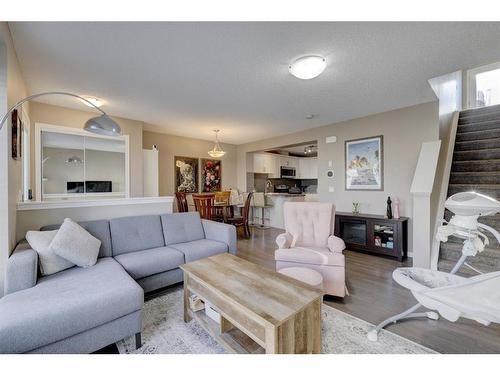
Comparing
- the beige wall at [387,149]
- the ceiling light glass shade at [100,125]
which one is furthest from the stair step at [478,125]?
the ceiling light glass shade at [100,125]

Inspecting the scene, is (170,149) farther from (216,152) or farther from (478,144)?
(478,144)

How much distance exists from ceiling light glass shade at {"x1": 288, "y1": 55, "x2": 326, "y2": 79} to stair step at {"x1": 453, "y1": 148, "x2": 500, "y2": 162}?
2985mm

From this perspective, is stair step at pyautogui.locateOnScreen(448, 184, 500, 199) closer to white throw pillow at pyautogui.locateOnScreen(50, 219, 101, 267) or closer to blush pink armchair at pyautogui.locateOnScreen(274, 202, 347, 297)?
blush pink armchair at pyautogui.locateOnScreen(274, 202, 347, 297)

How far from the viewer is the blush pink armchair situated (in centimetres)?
224

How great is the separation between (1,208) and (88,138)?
2.72 m

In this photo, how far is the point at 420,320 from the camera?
6.22ft

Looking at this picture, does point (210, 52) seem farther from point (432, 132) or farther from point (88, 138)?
point (432, 132)

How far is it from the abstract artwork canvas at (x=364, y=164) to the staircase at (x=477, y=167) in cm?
101

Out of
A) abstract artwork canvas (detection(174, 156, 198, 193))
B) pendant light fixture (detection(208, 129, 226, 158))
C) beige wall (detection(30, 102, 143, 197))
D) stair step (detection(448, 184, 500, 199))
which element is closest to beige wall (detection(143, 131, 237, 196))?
abstract artwork canvas (detection(174, 156, 198, 193))

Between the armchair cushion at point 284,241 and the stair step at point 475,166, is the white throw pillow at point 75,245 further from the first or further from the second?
the stair step at point 475,166

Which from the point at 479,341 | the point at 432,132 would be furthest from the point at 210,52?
the point at 432,132

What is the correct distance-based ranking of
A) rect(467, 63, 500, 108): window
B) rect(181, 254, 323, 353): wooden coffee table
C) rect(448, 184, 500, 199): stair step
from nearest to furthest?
rect(181, 254, 323, 353): wooden coffee table
rect(448, 184, 500, 199): stair step
rect(467, 63, 500, 108): window

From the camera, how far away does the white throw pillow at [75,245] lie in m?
1.93

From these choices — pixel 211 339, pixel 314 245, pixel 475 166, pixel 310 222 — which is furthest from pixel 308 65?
pixel 475 166
